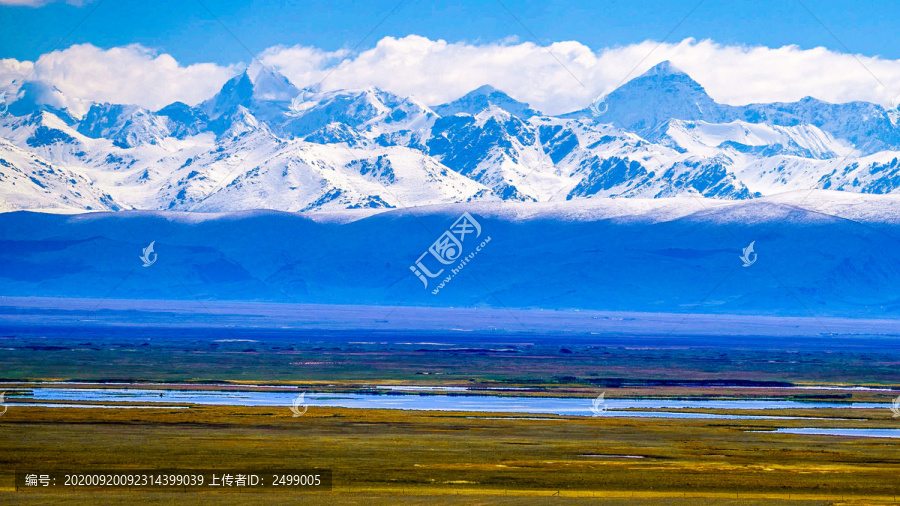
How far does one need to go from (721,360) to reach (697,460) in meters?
89.7
